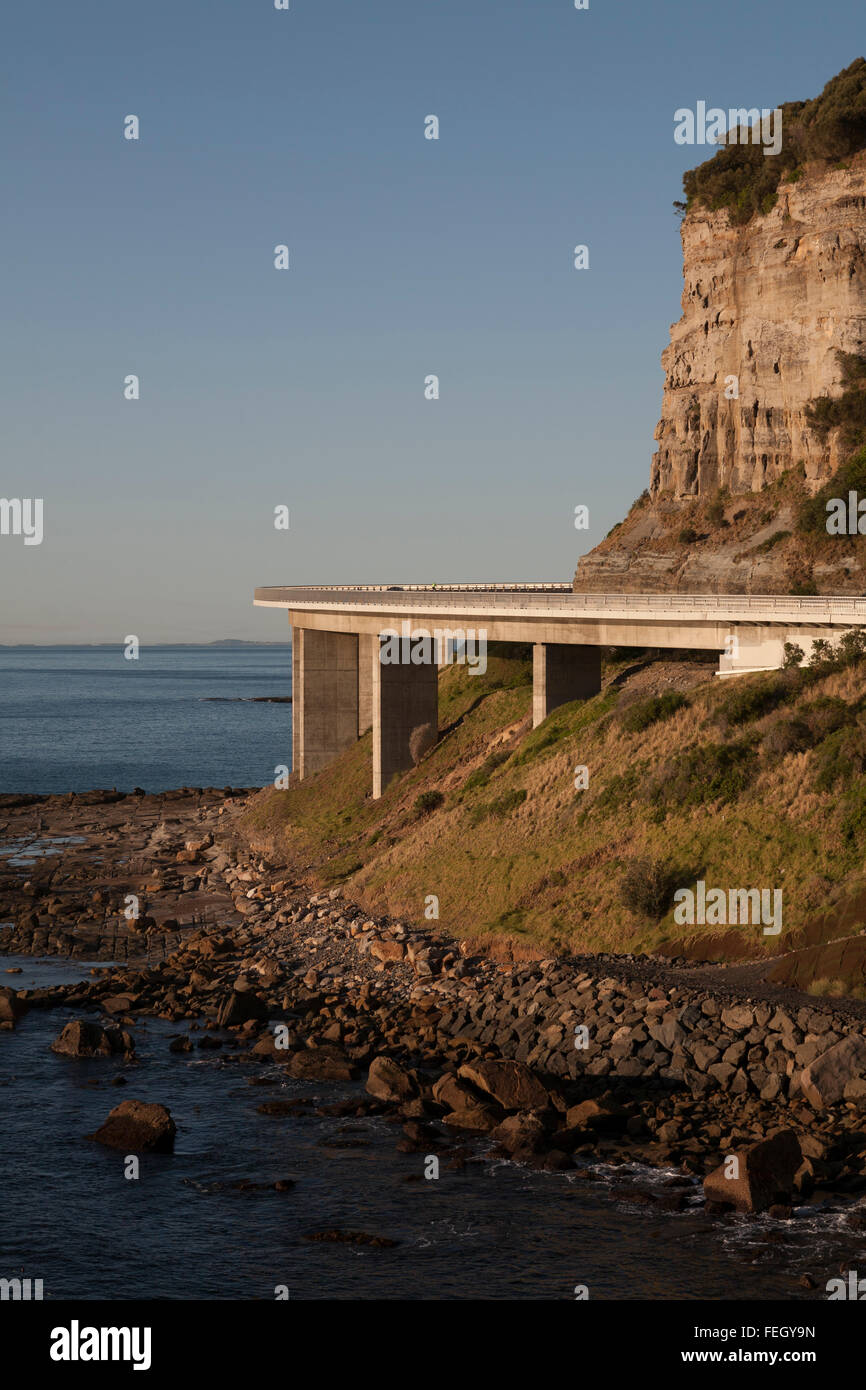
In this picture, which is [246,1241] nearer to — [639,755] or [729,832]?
[729,832]

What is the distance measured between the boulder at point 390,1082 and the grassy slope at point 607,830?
10.6m

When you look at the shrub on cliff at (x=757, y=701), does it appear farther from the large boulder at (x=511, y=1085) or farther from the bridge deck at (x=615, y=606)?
the large boulder at (x=511, y=1085)

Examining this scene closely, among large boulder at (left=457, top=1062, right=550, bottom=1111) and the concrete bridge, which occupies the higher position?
the concrete bridge

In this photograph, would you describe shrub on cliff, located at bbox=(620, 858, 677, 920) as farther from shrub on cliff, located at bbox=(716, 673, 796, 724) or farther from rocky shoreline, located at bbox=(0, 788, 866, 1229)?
shrub on cliff, located at bbox=(716, 673, 796, 724)

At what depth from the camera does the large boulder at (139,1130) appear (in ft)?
107

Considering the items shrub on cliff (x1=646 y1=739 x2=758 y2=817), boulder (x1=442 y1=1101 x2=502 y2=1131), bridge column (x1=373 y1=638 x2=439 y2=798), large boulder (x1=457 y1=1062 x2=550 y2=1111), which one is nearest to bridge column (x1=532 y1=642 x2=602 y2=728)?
bridge column (x1=373 y1=638 x2=439 y2=798)

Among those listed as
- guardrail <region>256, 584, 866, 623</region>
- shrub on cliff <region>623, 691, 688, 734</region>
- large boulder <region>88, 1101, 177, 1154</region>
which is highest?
guardrail <region>256, 584, 866, 623</region>

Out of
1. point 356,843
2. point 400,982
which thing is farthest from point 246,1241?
point 356,843

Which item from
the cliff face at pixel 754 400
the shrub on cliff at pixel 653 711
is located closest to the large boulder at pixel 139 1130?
the shrub on cliff at pixel 653 711

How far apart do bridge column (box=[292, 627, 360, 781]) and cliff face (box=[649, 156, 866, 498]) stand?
75.1 ft

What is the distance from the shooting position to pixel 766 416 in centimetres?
7756

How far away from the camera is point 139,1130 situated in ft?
107

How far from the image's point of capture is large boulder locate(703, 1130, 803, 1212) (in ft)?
90.9

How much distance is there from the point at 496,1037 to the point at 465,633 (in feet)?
113
